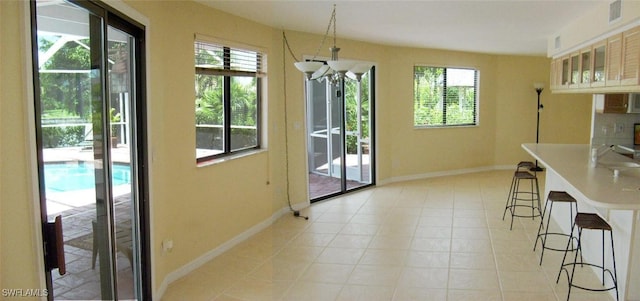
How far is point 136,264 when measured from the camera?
10.6 feet

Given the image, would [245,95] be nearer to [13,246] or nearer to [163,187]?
[163,187]

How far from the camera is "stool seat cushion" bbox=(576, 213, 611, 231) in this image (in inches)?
127

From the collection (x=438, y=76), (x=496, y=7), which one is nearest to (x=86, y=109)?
(x=496, y=7)

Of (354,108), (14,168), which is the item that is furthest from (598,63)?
(14,168)

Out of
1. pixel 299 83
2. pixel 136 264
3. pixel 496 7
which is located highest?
pixel 496 7

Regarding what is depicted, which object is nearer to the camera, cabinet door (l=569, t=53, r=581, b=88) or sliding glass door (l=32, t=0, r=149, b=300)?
sliding glass door (l=32, t=0, r=149, b=300)

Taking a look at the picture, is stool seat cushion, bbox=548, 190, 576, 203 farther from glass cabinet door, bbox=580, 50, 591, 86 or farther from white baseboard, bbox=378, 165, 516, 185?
white baseboard, bbox=378, 165, 516, 185

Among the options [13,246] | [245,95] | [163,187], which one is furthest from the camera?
[245,95]

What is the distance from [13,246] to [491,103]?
28.6 ft

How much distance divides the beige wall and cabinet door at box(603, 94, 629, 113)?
3174 mm

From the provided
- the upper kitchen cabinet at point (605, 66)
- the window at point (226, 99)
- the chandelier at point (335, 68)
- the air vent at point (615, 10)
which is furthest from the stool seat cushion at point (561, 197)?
the window at point (226, 99)

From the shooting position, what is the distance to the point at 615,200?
2.83 meters

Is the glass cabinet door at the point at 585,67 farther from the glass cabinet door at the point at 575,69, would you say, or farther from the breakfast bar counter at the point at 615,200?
the breakfast bar counter at the point at 615,200

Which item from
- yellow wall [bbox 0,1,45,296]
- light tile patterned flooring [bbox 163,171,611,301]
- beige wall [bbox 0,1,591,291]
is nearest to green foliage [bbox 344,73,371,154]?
beige wall [bbox 0,1,591,291]
